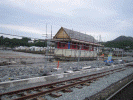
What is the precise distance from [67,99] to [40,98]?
3.94 ft

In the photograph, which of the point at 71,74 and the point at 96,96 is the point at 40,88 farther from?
the point at 71,74

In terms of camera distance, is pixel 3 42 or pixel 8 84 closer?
pixel 8 84

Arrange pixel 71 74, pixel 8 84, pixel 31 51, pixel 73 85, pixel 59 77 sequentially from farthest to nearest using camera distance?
pixel 31 51, pixel 71 74, pixel 59 77, pixel 73 85, pixel 8 84

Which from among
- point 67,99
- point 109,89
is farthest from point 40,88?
point 109,89

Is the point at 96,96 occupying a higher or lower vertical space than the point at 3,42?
lower

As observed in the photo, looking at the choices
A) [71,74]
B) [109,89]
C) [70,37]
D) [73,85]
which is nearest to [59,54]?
[70,37]

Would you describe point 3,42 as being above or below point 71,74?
above

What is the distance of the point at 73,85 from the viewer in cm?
731

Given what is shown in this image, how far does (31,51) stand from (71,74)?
26.3m

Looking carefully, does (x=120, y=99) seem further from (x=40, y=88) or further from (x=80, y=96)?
(x=40, y=88)

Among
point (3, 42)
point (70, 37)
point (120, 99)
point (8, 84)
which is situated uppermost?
point (70, 37)

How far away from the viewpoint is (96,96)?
5215 millimetres

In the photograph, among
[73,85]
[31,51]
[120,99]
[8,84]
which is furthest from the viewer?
[31,51]

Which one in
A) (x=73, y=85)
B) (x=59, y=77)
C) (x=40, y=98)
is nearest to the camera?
(x=40, y=98)
